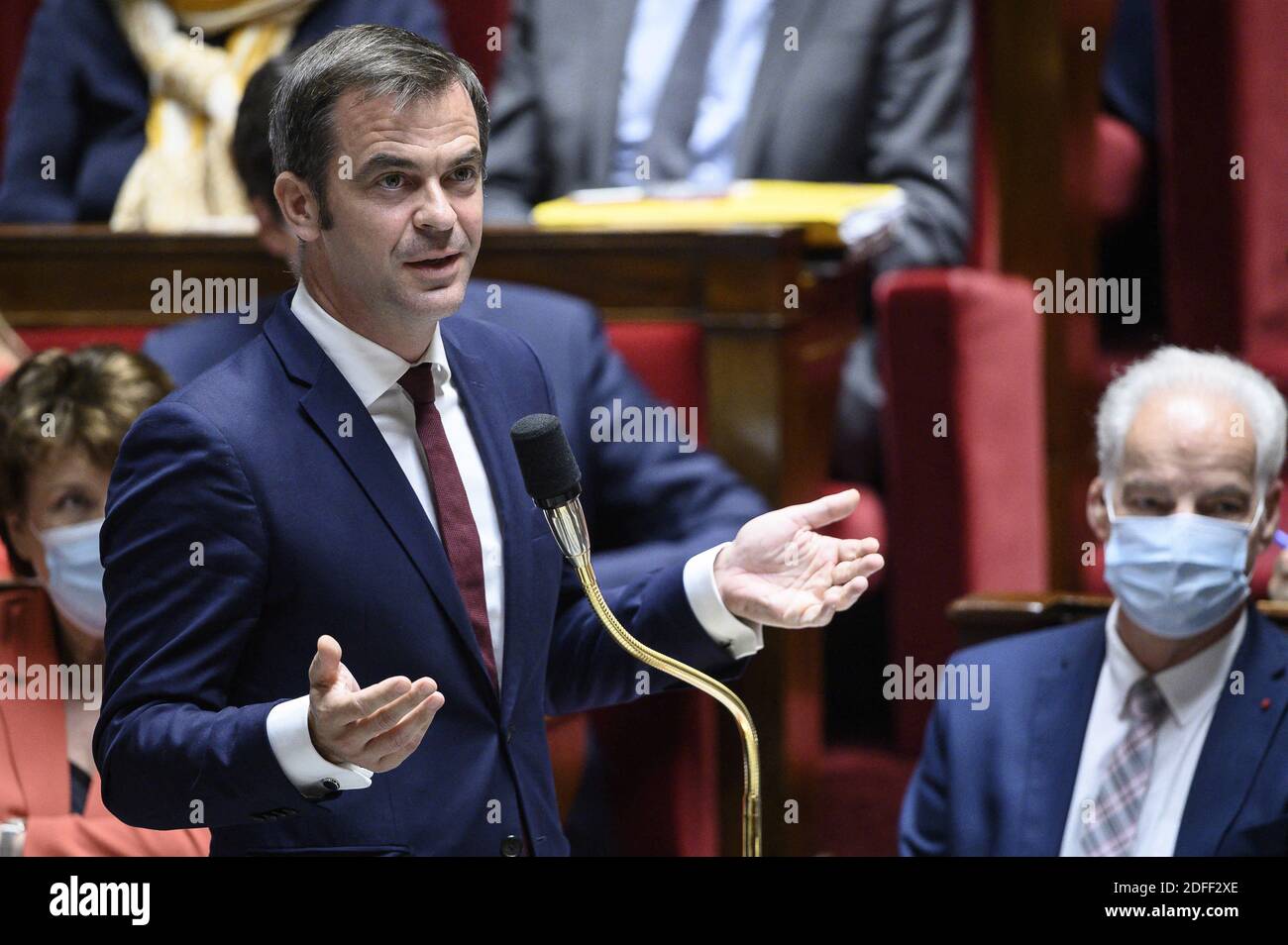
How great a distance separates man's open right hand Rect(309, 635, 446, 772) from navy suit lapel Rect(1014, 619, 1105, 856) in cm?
65

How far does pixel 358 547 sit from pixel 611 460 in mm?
615

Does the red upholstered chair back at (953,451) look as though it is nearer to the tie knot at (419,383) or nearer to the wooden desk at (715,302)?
the wooden desk at (715,302)

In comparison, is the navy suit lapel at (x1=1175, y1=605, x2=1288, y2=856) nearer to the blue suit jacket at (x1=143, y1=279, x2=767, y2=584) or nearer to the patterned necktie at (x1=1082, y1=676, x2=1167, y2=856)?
the patterned necktie at (x1=1082, y1=676, x2=1167, y2=856)

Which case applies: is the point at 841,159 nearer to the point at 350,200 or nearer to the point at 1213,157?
the point at 1213,157

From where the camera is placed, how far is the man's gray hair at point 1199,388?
153 cm

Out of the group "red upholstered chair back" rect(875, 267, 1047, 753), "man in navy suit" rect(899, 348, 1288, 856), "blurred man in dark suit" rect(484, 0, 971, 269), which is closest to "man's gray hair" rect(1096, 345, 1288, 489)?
"man in navy suit" rect(899, 348, 1288, 856)

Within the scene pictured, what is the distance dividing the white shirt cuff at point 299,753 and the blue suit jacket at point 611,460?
589 mm

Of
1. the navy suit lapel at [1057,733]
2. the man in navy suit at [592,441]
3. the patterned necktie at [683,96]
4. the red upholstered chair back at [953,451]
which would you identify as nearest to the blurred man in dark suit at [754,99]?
the patterned necktie at [683,96]

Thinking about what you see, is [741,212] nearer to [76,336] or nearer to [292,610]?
[76,336]

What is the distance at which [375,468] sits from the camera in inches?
41.6

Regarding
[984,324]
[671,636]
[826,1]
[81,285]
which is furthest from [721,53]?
[671,636]

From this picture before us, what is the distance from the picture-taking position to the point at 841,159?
7.51 feet

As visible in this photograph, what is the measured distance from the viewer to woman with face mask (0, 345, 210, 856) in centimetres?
143

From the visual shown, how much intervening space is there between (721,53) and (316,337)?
4.36ft
